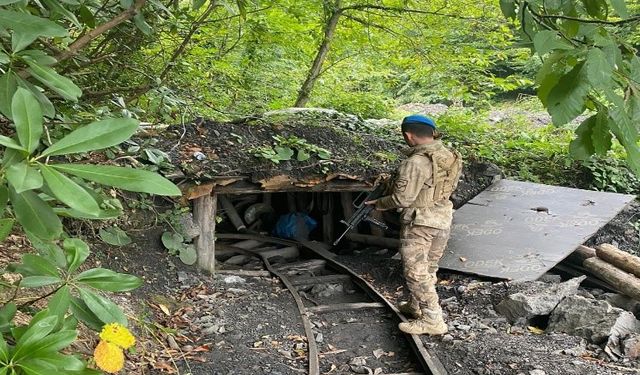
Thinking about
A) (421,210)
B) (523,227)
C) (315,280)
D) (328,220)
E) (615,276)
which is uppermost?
(421,210)

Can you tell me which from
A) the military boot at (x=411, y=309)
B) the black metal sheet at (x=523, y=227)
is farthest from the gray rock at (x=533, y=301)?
the military boot at (x=411, y=309)

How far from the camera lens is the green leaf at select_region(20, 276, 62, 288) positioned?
1.67m

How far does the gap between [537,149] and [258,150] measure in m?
5.96

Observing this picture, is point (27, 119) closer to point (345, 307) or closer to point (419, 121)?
point (419, 121)

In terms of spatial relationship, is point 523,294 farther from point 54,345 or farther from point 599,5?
point 54,345

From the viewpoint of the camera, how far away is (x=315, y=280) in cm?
779

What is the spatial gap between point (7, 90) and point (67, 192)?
618 millimetres

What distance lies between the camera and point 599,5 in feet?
6.39

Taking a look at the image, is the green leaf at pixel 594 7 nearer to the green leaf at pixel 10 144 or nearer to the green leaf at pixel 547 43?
the green leaf at pixel 547 43

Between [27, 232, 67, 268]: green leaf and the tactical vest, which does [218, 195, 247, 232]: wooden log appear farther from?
[27, 232, 67, 268]: green leaf

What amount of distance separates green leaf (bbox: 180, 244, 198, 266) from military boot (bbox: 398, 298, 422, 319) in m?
2.64

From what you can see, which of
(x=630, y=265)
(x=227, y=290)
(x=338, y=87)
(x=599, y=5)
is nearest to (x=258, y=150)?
(x=227, y=290)

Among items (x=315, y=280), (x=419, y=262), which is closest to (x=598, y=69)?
(x=419, y=262)

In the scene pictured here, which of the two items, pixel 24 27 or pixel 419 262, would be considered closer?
pixel 24 27
